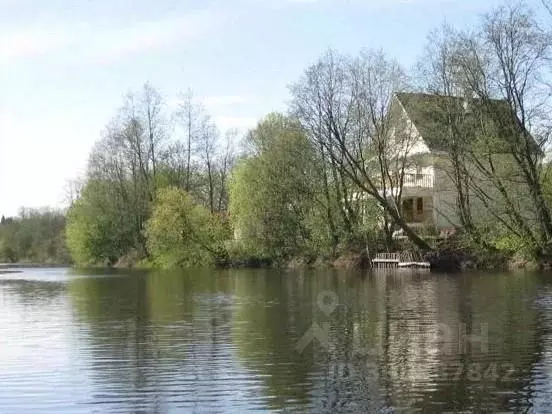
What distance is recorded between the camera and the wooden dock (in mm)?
55125

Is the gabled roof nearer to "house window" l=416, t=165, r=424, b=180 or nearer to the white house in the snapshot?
the white house

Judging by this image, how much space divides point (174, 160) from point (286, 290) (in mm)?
53599

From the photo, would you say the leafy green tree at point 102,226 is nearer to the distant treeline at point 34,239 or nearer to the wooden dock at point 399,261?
the distant treeline at point 34,239

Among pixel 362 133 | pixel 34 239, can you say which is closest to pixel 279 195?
pixel 362 133

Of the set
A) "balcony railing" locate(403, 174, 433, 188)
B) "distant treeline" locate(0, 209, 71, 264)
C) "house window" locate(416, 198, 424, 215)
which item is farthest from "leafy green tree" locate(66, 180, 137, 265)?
"balcony railing" locate(403, 174, 433, 188)

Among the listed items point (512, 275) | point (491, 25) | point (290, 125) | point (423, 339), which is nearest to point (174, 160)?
point (290, 125)

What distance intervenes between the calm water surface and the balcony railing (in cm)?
3288

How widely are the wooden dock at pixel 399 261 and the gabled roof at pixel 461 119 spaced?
8.11 meters

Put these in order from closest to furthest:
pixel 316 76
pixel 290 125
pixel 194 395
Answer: pixel 194 395, pixel 316 76, pixel 290 125

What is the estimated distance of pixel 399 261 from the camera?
187ft

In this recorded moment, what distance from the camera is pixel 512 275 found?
4328 centimetres

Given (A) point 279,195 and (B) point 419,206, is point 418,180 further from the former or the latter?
(A) point 279,195

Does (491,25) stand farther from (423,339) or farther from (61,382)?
(61,382)

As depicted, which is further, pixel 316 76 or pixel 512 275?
pixel 316 76
